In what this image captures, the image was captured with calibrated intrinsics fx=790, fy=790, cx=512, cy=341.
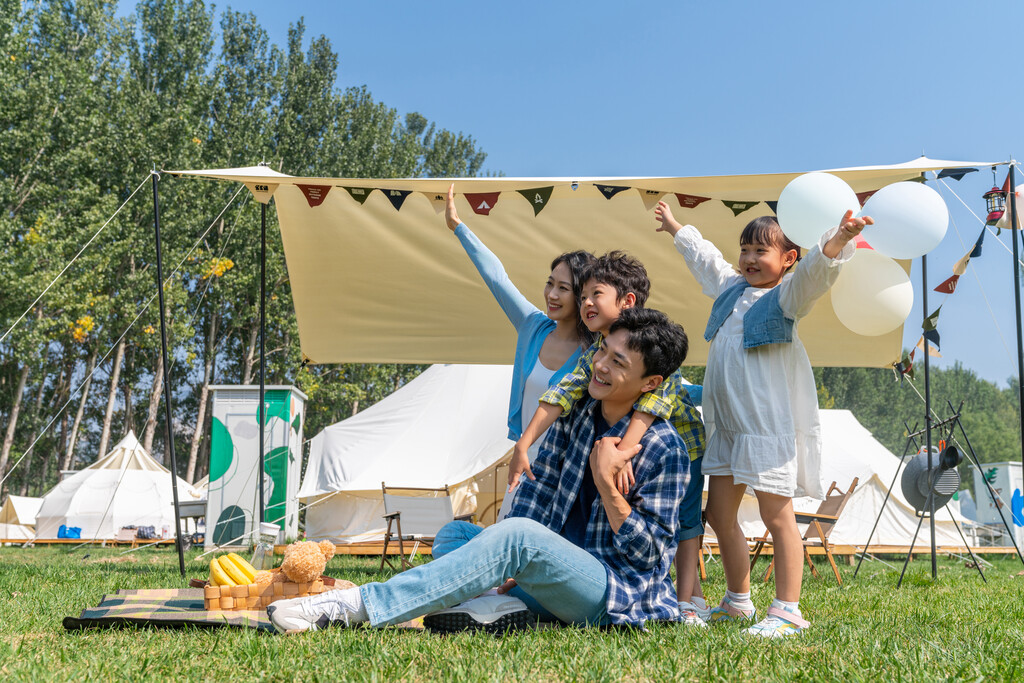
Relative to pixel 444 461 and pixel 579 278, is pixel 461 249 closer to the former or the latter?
pixel 579 278

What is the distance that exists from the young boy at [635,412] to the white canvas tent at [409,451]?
22.7 ft

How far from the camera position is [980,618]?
2766 millimetres

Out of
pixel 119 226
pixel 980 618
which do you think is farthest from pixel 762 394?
pixel 119 226

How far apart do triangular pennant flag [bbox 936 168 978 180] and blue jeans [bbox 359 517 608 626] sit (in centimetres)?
345

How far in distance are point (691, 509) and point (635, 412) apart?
0.54m

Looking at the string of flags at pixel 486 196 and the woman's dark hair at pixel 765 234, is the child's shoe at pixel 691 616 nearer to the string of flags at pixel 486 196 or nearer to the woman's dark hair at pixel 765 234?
the woman's dark hair at pixel 765 234

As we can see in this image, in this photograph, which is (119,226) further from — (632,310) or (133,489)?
(632,310)

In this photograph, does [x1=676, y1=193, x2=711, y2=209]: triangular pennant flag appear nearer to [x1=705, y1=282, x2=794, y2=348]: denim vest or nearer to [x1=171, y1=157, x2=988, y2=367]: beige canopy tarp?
[x1=171, y1=157, x2=988, y2=367]: beige canopy tarp

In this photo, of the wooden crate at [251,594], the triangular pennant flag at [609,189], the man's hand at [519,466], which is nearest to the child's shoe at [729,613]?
the man's hand at [519,466]

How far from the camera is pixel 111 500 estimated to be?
12398 mm

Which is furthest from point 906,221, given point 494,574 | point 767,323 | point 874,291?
point 494,574

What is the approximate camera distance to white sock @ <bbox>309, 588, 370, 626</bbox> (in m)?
1.99

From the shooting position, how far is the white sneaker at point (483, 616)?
2031 mm

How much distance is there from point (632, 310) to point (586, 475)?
48cm
